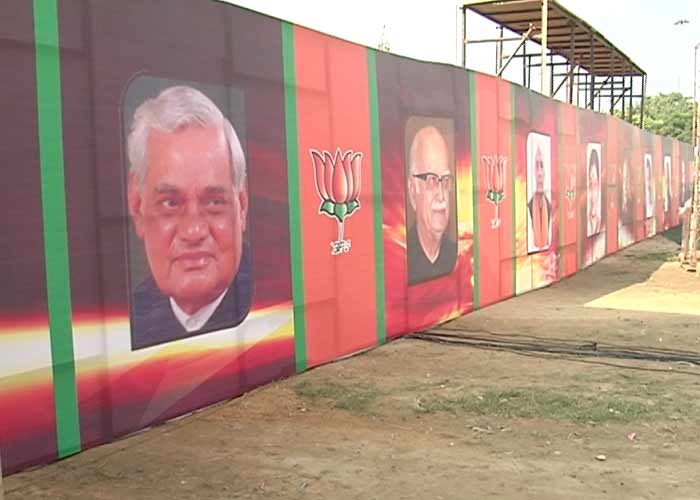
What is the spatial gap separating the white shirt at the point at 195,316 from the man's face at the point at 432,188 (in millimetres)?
3978

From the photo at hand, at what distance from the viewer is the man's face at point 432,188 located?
10.2 metres

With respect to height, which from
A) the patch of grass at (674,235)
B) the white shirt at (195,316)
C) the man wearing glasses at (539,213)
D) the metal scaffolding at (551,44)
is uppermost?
the metal scaffolding at (551,44)

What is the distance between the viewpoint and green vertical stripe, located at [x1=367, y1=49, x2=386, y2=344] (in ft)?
29.9

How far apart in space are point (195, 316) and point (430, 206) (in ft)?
15.6

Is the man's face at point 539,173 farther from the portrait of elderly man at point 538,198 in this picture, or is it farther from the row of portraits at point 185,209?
the row of portraits at point 185,209

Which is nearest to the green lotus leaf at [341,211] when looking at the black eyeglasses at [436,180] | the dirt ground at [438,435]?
the dirt ground at [438,435]

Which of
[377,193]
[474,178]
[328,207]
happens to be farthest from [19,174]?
[474,178]

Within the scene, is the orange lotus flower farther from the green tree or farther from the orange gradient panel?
the green tree

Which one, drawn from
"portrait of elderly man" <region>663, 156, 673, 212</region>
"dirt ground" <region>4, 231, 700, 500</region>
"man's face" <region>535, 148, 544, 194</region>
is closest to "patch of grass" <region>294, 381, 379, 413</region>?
"dirt ground" <region>4, 231, 700, 500</region>

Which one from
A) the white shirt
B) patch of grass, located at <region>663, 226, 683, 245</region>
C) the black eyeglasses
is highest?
the black eyeglasses

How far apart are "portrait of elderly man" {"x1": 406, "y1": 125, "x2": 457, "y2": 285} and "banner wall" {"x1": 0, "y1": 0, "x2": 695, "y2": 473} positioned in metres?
0.04

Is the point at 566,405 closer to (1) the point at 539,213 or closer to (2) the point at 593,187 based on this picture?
(1) the point at 539,213

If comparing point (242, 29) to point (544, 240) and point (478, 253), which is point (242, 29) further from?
point (544, 240)

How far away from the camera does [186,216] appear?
6.41 m
